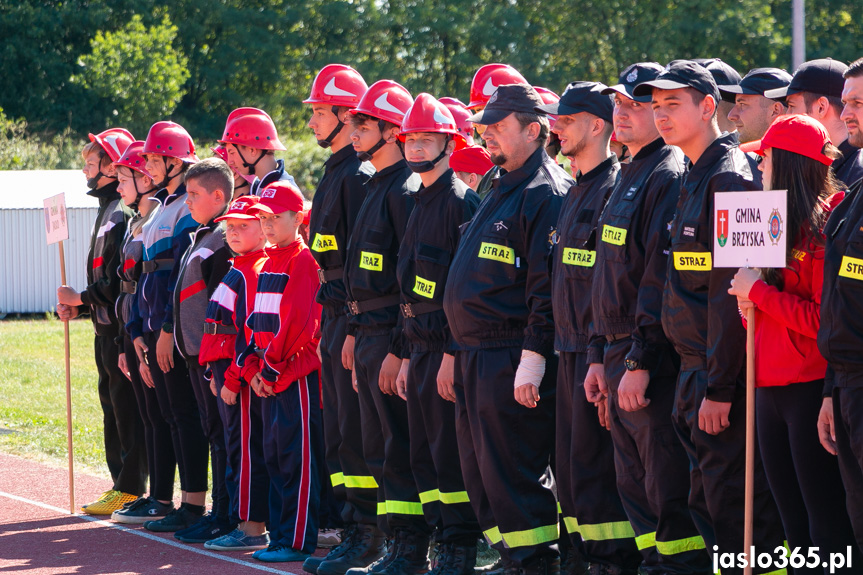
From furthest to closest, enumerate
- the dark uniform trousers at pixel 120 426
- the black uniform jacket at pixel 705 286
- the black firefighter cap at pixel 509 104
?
the dark uniform trousers at pixel 120 426, the black firefighter cap at pixel 509 104, the black uniform jacket at pixel 705 286

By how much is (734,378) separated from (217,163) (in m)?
4.66

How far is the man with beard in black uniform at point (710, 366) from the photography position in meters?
4.94

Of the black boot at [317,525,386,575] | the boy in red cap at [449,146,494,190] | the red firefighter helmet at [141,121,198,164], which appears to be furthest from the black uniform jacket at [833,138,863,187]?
the red firefighter helmet at [141,121,198,164]

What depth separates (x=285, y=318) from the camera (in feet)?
25.0

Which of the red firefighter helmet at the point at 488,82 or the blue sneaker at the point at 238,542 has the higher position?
the red firefighter helmet at the point at 488,82

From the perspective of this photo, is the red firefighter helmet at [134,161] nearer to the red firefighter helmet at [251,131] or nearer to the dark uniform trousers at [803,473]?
the red firefighter helmet at [251,131]

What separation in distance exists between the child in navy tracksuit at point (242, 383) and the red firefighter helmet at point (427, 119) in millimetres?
1504

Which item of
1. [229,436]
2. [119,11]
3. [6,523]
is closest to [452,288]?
[229,436]

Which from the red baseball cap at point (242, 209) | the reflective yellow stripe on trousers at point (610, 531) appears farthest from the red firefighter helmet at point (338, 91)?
the reflective yellow stripe on trousers at point (610, 531)

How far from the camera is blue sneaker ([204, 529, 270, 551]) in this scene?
7828mm

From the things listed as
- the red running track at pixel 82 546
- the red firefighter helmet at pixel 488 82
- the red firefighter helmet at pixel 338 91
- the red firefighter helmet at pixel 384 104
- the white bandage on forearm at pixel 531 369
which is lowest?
the red running track at pixel 82 546

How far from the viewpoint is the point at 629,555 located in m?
5.62

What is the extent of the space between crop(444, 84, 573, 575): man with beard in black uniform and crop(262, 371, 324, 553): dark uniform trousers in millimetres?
1672

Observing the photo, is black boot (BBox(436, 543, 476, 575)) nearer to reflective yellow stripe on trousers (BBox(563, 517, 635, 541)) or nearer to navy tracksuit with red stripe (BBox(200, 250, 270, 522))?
reflective yellow stripe on trousers (BBox(563, 517, 635, 541))
